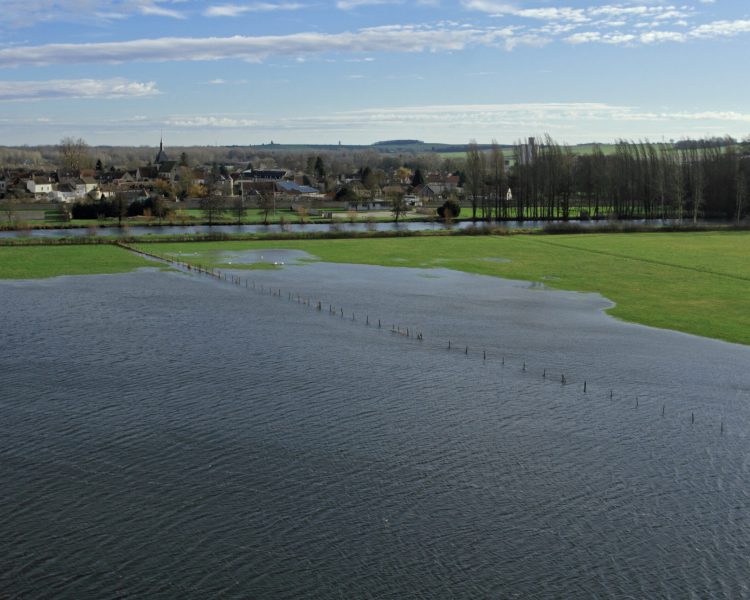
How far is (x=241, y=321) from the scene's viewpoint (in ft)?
108

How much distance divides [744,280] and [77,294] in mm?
32842

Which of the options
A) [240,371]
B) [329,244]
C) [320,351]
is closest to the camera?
[240,371]

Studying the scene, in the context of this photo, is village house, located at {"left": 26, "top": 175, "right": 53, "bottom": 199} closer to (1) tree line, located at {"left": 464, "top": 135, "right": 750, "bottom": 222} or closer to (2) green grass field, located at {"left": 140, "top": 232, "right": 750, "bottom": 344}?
(1) tree line, located at {"left": 464, "top": 135, "right": 750, "bottom": 222}

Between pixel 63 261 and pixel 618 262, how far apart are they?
3438 cm


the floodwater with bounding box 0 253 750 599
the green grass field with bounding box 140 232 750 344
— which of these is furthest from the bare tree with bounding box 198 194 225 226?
the floodwater with bounding box 0 253 750 599

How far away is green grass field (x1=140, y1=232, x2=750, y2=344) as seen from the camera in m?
34.7

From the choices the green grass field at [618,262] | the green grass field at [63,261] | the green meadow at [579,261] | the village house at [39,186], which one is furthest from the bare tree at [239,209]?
the village house at [39,186]

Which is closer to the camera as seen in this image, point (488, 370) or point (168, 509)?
point (168, 509)

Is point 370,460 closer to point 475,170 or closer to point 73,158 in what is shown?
point 475,170

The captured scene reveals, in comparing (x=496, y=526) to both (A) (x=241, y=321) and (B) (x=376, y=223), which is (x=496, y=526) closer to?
(A) (x=241, y=321)

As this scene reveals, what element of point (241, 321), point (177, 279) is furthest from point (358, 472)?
point (177, 279)

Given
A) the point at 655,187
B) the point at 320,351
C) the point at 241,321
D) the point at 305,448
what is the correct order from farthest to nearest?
1. the point at 655,187
2. the point at 241,321
3. the point at 320,351
4. the point at 305,448

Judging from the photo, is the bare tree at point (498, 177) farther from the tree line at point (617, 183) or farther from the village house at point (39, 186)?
the village house at point (39, 186)

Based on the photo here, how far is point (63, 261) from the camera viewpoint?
52750mm
